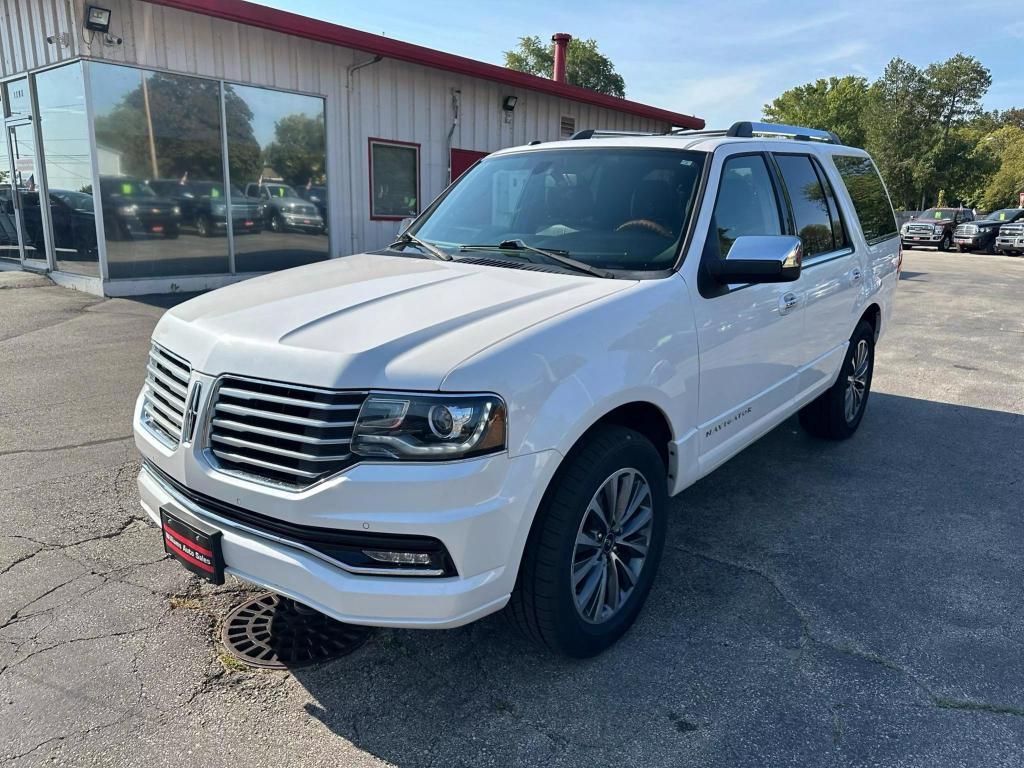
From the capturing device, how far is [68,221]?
35.5 ft

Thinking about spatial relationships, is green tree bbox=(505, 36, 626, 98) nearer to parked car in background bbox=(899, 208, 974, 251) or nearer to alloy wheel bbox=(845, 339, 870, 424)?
parked car in background bbox=(899, 208, 974, 251)

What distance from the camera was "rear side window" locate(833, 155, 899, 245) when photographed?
5133mm

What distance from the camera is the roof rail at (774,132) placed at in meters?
4.21

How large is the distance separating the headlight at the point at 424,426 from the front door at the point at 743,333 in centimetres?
131

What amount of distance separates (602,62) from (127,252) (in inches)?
2318

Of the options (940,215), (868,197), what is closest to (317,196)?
(868,197)

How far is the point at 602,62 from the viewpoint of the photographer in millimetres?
62312

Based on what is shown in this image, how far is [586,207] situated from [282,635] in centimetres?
230

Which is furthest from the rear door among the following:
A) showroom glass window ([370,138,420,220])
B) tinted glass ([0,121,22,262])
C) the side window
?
tinted glass ([0,121,22,262])

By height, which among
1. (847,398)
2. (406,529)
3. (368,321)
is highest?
(368,321)

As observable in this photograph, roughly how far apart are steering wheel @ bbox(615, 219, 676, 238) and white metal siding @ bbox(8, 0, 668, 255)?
926cm

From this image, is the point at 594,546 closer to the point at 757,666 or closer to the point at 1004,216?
the point at 757,666

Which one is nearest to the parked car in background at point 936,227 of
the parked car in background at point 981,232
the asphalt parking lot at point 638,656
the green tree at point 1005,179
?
the parked car in background at point 981,232

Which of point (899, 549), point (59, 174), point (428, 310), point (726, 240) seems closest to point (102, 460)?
point (428, 310)
